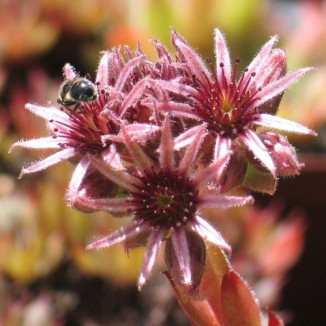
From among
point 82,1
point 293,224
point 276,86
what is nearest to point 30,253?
point 293,224

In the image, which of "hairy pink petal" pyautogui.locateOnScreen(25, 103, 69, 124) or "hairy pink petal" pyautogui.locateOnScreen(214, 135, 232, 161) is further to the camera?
"hairy pink petal" pyautogui.locateOnScreen(25, 103, 69, 124)

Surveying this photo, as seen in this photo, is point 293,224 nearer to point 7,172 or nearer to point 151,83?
point 7,172

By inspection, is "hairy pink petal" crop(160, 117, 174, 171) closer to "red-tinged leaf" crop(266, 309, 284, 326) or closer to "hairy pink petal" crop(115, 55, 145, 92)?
"hairy pink petal" crop(115, 55, 145, 92)

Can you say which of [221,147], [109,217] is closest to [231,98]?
[221,147]

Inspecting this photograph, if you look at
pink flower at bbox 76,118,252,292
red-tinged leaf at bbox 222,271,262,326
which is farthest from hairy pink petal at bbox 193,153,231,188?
red-tinged leaf at bbox 222,271,262,326

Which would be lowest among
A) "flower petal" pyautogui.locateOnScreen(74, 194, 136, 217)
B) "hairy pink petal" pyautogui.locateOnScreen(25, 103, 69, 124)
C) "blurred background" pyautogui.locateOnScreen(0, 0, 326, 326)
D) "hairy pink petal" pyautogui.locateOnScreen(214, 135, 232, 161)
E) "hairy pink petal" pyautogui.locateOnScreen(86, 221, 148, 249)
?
"blurred background" pyautogui.locateOnScreen(0, 0, 326, 326)

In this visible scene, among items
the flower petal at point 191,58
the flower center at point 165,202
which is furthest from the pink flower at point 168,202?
the flower petal at point 191,58

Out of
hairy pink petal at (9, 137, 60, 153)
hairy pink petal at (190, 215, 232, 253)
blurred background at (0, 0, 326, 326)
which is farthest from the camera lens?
blurred background at (0, 0, 326, 326)

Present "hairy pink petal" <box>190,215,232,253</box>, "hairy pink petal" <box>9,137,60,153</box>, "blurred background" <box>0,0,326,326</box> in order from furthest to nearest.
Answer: "blurred background" <box>0,0,326,326</box> < "hairy pink petal" <box>9,137,60,153</box> < "hairy pink petal" <box>190,215,232,253</box>

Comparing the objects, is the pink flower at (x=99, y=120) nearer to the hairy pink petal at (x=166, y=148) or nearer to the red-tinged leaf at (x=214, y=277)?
the hairy pink petal at (x=166, y=148)
